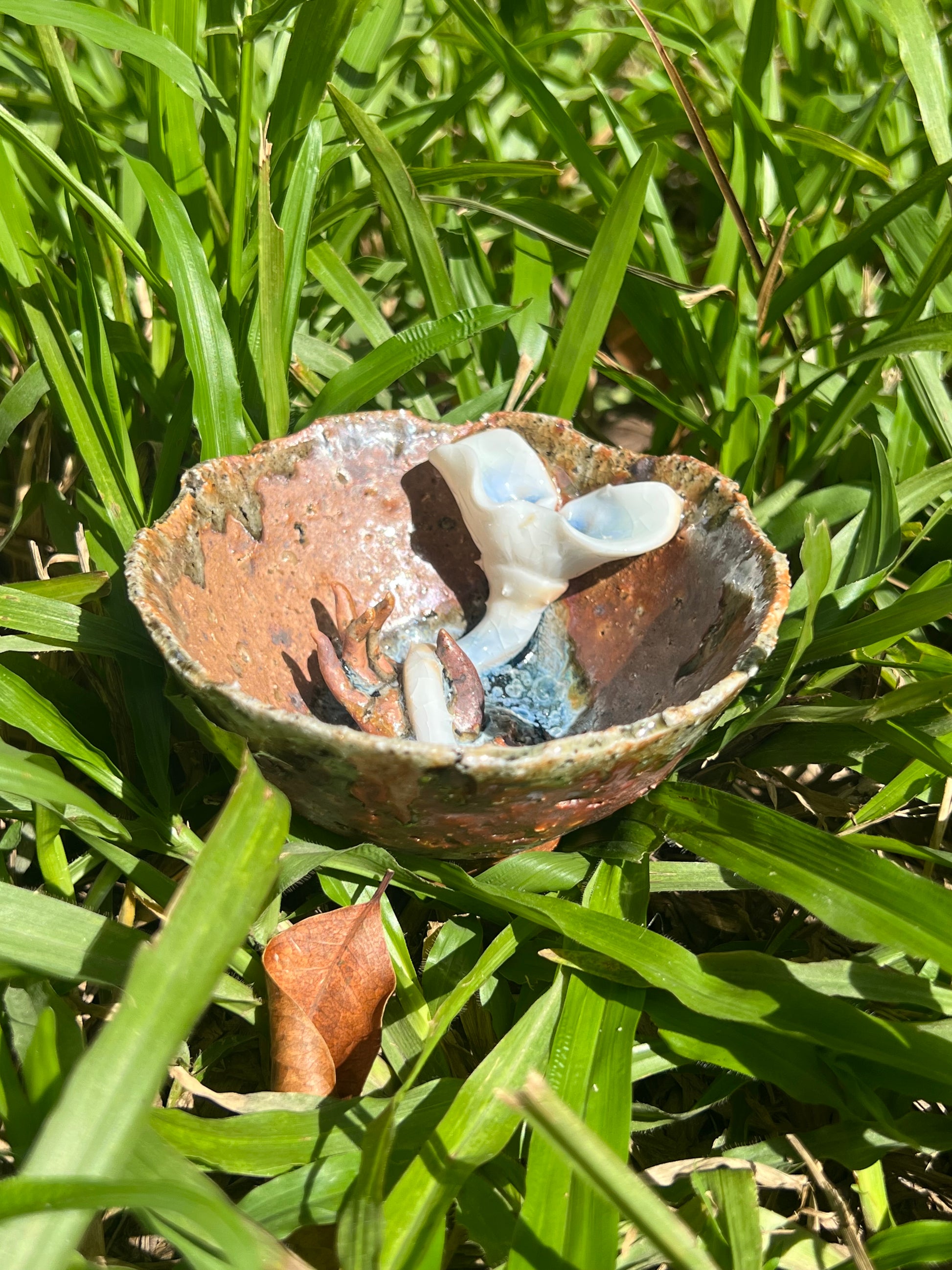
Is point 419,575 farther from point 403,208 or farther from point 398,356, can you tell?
point 403,208

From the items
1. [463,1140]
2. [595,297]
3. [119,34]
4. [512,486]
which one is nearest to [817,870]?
[463,1140]

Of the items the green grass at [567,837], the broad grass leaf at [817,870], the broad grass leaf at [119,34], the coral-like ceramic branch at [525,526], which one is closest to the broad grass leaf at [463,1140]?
the green grass at [567,837]

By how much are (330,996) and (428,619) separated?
734mm

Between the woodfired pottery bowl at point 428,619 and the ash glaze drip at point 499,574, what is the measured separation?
5 cm

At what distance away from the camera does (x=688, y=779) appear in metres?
1.70

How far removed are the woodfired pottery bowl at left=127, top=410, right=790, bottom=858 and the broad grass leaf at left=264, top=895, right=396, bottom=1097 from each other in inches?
5.1

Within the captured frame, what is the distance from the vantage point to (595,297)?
174 cm

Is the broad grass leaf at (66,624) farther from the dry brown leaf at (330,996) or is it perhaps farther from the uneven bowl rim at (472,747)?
the dry brown leaf at (330,996)

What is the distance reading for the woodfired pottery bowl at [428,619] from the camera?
113cm

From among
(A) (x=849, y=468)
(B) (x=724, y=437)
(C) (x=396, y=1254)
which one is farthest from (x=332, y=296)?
(C) (x=396, y=1254)

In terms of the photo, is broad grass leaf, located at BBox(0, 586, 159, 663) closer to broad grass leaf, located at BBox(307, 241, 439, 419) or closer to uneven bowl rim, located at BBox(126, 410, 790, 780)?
uneven bowl rim, located at BBox(126, 410, 790, 780)

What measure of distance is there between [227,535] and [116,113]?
3.44 feet

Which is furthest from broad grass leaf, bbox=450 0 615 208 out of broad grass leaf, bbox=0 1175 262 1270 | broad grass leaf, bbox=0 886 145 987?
broad grass leaf, bbox=0 1175 262 1270

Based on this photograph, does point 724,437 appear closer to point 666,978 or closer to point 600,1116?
point 666,978
